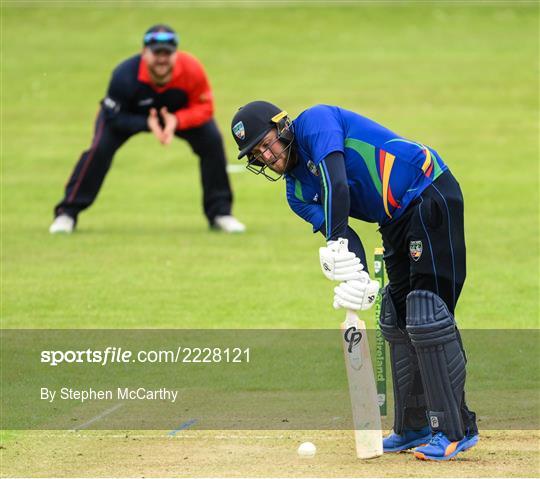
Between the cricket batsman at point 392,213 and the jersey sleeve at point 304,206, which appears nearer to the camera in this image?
the cricket batsman at point 392,213

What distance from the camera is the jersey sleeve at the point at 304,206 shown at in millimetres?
7809

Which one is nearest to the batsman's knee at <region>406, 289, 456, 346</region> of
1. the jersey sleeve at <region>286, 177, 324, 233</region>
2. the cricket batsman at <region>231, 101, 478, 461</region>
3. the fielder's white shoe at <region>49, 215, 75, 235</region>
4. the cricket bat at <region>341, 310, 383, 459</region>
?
the cricket batsman at <region>231, 101, 478, 461</region>

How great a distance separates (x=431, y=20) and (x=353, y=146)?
27.0m

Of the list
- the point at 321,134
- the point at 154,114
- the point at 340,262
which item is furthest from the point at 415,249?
the point at 154,114

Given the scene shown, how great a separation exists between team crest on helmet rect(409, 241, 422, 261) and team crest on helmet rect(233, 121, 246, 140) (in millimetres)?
1102

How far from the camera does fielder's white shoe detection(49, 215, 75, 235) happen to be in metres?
16.6

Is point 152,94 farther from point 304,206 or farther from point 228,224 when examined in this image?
point 304,206

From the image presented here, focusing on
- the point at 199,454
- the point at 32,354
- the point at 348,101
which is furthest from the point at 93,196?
the point at 348,101

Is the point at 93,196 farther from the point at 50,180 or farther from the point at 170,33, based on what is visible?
the point at 50,180

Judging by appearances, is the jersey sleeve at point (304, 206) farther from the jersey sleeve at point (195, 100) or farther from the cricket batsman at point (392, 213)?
the jersey sleeve at point (195, 100)

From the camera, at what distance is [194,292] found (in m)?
13.5

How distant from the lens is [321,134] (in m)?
7.43

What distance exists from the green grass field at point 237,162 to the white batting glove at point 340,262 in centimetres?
109

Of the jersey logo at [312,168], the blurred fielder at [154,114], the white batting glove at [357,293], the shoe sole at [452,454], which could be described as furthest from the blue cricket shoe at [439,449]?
the blurred fielder at [154,114]
